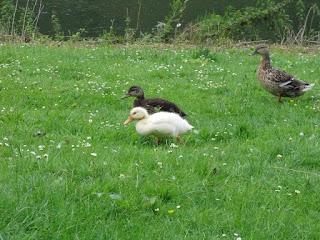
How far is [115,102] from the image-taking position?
9.34 meters

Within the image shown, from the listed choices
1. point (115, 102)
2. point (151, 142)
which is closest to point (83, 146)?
point (151, 142)

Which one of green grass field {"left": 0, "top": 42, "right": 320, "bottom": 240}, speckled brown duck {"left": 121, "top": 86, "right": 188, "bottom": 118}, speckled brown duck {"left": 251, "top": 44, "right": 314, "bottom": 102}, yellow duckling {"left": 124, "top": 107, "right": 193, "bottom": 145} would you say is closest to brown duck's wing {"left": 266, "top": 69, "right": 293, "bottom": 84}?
speckled brown duck {"left": 251, "top": 44, "right": 314, "bottom": 102}

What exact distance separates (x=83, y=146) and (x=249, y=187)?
83.1 inches

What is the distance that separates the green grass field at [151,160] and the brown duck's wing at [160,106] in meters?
0.28

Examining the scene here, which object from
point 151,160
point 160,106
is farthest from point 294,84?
point 151,160

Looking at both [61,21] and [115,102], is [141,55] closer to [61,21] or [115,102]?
[115,102]

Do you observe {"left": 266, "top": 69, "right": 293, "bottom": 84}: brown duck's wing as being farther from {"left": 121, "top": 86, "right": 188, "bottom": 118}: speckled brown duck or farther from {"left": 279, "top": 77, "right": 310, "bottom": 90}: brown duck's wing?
{"left": 121, "top": 86, "right": 188, "bottom": 118}: speckled brown duck

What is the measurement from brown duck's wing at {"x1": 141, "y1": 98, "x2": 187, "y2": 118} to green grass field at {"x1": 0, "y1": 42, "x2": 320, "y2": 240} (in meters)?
0.28

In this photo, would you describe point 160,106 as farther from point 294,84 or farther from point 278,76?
point 294,84

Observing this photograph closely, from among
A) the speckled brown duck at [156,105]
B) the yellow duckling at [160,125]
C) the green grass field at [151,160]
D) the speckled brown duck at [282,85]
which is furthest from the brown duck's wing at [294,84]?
the yellow duckling at [160,125]

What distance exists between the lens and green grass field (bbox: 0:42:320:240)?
4488 mm

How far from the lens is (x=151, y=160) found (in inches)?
233

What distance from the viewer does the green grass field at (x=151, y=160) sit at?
4.49 metres

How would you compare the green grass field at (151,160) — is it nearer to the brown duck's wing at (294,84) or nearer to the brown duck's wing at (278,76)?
the brown duck's wing at (294,84)
